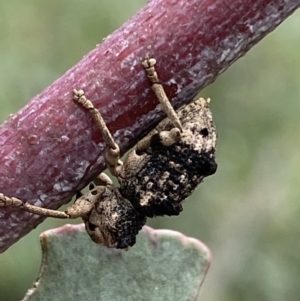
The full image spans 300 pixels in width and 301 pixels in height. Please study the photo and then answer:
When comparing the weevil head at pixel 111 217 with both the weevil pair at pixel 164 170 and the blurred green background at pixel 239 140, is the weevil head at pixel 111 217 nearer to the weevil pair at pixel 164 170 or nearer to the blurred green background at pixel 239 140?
the weevil pair at pixel 164 170

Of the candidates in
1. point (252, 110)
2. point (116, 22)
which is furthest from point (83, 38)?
point (252, 110)

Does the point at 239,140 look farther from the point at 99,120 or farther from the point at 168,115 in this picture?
the point at 99,120

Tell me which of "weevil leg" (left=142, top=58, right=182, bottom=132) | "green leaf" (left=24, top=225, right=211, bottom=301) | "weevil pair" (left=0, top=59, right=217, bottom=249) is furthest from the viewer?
"weevil pair" (left=0, top=59, right=217, bottom=249)

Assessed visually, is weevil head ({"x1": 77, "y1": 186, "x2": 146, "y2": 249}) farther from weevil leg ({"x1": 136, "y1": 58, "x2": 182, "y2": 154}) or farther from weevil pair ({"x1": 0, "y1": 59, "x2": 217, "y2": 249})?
weevil leg ({"x1": 136, "y1": 58, "x2": 182, "y2": 154})

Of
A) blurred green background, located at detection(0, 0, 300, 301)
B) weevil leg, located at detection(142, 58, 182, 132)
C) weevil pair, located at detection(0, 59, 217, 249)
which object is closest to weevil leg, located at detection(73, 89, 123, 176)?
weevil leg, located at detection(142, 58, 182, 132)

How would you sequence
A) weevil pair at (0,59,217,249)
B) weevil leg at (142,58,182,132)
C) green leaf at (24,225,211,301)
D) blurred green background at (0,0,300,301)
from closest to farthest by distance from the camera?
weevil leg at (142,58,182,132)
green leaf at (24,225,211,301)
weevil pair at (0,59,217,249)
blurred green background at (0,0,300,301)

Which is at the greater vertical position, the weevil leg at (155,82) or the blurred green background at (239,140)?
the blurred green background at (239,140)

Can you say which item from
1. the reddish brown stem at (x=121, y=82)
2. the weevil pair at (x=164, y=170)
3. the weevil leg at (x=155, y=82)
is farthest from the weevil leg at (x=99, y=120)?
the weevil pair at (x=164, y=170)
